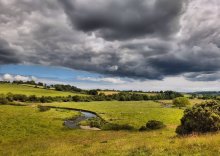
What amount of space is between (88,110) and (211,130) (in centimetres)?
11691

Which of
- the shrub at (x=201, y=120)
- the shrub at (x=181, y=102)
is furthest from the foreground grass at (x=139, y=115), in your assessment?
the shrub at (x=201, y=120)

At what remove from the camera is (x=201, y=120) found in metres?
35.2

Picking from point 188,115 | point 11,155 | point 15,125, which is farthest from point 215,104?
point 15,125

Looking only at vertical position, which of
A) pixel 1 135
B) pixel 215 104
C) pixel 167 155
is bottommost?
pixel 1 135

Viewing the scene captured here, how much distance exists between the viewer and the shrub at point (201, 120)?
34812 millimetres

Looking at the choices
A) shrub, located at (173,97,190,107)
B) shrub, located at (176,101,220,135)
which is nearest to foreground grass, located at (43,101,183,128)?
shrub, located at (173,97,190,107)

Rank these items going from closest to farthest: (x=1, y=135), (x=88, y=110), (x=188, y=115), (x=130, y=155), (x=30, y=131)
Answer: (x=130, y=155) → (x=188, y=115) → (x=1, y=135) → (x=30, y=131) → (x=88, y=110)

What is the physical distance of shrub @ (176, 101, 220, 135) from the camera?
34.8 metres

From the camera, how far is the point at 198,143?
2309 cm

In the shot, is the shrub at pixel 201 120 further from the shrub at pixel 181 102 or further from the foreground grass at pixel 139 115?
the shrub at pixel 181 102

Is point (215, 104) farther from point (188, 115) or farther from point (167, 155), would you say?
point (167, 155)

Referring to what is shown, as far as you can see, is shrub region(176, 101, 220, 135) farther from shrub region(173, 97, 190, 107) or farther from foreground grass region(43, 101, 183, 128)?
shrub region(173, 97, 190, 107)

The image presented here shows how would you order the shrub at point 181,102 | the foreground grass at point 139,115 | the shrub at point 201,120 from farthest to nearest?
the shrub at point 181,102, the foreground grass at point 139,115, the shrub at point 201,120

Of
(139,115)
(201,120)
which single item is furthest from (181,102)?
(201,120)
